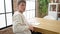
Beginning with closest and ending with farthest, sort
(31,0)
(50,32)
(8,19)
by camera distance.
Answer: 1. (50,32)
2. (8,19)
3. (31,0)

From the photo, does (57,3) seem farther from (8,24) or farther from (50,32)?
(50,32)

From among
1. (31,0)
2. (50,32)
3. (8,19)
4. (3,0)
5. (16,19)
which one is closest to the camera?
(16,19)

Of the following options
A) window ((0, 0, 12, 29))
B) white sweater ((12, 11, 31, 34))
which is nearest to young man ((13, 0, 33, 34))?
white sweater ((12, 11, 31, 34))

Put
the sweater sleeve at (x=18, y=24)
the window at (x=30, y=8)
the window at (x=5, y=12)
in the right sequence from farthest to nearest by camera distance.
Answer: the window at (x=30, y=8) → the window at (x=5, y=12) → the sweater sleeve at (x=18, y=24)

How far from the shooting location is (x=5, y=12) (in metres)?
2.88

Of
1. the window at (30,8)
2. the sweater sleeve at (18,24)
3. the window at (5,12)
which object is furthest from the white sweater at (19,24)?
the window at (30,8)

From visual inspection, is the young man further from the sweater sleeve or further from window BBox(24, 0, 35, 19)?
window BBox(24, 0, 35, 19)

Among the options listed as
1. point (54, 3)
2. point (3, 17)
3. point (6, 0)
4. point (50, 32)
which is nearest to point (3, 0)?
point (6, 0)

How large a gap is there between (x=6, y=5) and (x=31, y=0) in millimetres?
1661

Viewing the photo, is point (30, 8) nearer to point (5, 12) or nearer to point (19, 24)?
point (5, 12)

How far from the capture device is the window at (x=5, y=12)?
2.78 m

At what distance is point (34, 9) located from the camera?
4.53m

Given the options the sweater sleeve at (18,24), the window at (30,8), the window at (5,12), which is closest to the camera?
Result: the sweater sleeve at (18,24)

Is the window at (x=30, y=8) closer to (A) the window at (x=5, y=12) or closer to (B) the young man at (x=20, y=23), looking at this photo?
(A) the window at (x=5, y=12)
